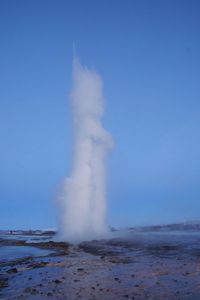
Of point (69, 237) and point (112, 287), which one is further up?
point (69, 237)

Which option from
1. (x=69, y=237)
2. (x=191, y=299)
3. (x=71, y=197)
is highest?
(x=71, y=197)

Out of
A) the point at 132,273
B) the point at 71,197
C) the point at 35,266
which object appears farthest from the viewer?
the point at 71,197

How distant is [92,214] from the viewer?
4600cm

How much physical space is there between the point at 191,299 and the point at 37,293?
5.12 meters

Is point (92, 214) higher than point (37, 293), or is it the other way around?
Result: point (92, 214)

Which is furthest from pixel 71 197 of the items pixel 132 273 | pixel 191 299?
pixel 191 299

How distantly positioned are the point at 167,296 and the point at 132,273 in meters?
5.19

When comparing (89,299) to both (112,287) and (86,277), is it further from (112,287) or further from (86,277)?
(86,277)

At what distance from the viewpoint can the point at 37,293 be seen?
1244cm

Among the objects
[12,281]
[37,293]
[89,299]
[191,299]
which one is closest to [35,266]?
[12,281]

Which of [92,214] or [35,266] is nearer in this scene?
[35,266]

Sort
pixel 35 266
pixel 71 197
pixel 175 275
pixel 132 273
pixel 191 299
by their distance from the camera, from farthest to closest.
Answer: pixel 71 197, pixel 35 266, pixel 132 273, pixel 175 275, pixel 191 299

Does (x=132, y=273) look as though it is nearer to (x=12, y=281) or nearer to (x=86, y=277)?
(x=86, y=277)

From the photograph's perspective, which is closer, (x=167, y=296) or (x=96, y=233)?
(x=167, y=296)
